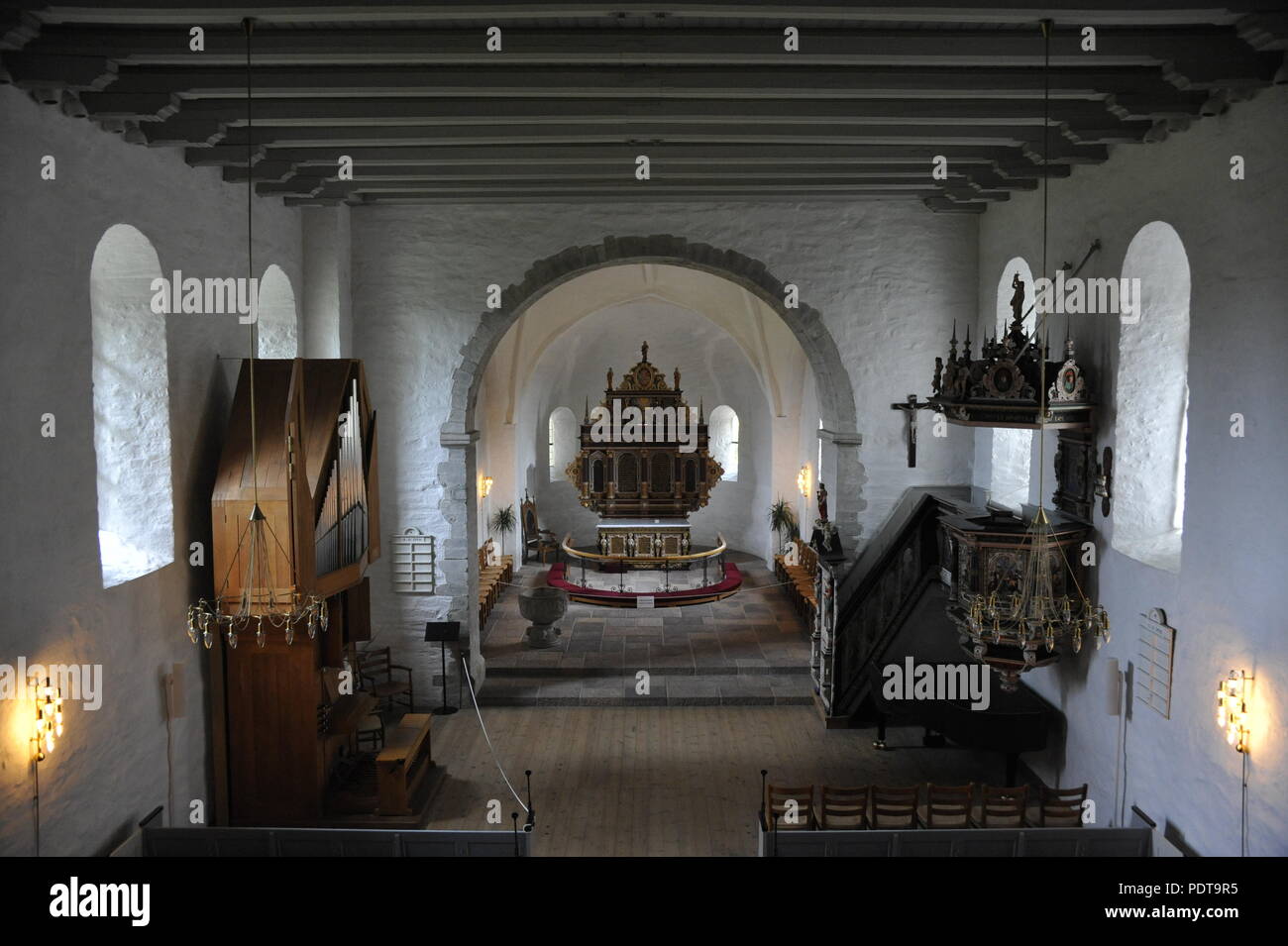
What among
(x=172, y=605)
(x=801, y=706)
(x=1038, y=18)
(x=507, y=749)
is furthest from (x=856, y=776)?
(x=1038, y=18)

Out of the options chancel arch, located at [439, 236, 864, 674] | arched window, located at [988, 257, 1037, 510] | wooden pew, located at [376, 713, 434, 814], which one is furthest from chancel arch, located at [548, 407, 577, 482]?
wooden pew, located at [376, 713, 434, 814]

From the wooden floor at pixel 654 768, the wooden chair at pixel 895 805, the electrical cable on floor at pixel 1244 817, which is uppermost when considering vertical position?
the electrical cable on floor at pixel 1244 817

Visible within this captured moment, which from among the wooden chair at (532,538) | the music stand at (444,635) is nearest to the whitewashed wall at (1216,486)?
the music stand at (444,635)

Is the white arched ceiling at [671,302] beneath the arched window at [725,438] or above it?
above

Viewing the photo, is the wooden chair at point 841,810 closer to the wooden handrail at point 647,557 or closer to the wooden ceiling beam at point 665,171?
the wooden ceiling beam at point 665,171

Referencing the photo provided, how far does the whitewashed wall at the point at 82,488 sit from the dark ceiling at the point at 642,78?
46 centimetres

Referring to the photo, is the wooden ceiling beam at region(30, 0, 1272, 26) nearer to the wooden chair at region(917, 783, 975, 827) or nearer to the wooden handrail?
the wooden chair at region(917, 783, 975, 827)

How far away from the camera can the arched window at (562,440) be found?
24.2m

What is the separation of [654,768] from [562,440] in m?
13.8

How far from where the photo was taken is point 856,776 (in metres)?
11.2

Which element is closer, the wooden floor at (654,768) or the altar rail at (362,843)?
the altar rail at (362,843)

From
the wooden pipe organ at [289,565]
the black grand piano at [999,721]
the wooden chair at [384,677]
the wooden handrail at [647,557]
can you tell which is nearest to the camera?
the wooden pipe organ at [289,565]

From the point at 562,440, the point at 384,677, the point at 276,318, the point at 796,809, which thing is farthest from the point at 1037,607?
the point at 562,440
